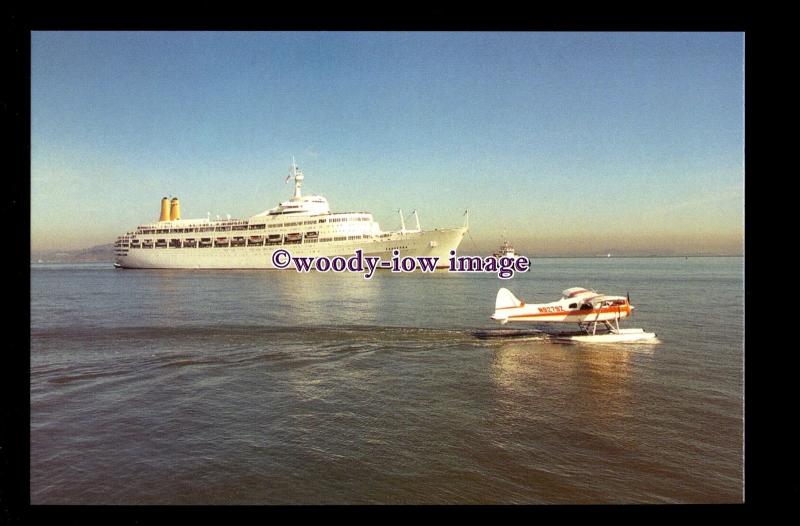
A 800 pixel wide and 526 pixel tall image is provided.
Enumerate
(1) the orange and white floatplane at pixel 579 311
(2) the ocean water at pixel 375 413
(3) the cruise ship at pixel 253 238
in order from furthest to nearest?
(3) the cruise ship at pixel 253 238 → (1) the orange and white floatplane at pixel 579 311 → (2) the ocean water at pixel 375 413

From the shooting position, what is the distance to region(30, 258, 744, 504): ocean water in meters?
3.02

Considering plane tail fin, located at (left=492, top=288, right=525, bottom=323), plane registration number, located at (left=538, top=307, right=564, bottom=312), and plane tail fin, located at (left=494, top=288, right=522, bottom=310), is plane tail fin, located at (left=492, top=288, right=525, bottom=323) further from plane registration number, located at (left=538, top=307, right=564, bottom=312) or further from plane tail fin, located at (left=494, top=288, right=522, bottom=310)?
plane registration number, located at (left=538, top=307, right=564, bottom=312)

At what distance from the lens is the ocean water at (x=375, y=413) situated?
9.91 feet

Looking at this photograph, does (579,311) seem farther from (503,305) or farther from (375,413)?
(375,413)

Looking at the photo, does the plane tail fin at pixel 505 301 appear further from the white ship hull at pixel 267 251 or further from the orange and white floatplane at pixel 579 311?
the white ship hull at pixel 267 251

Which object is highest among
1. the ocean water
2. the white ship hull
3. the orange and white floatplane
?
the white ship hull

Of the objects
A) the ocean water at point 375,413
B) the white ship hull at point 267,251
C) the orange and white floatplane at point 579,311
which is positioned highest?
the white ship hull at point 267,251

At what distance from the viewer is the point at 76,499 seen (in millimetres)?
2896

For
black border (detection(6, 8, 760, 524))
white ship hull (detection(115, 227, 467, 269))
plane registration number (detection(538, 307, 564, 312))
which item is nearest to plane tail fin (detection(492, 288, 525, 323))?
plane registration number (detection(538, 307, 564, 312))

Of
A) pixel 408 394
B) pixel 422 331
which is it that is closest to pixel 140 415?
pixel 408 394
